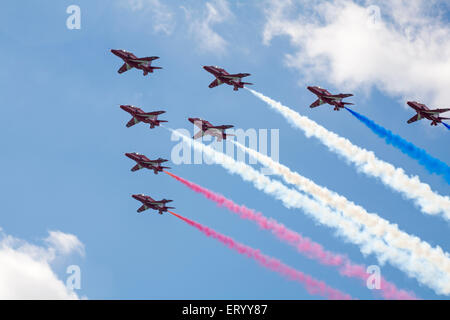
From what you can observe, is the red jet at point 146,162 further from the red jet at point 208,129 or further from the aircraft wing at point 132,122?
the red jet at point 208,129

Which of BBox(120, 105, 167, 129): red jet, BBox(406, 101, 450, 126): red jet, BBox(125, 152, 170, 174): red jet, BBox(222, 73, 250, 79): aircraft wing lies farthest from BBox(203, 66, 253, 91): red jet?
BBox(406, 101, 450, 126): red jet

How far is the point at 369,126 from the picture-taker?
168m

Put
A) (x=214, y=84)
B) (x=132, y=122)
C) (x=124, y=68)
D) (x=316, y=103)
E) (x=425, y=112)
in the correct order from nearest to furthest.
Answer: (x=425, y=112) < (x=316, y=103) < (x=214, y=84) < (x=124, y=68) < (x=132, y=122)

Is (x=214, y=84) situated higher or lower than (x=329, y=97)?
higher

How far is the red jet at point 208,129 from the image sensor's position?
567 feet

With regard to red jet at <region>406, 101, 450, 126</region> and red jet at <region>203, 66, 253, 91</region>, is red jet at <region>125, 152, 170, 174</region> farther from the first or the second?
red jet at <region>406, 101, 450, 126</region>

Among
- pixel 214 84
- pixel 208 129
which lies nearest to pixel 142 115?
pixel 208 129

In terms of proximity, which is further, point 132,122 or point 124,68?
point 132,122

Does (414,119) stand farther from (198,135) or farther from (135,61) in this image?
(135,61)

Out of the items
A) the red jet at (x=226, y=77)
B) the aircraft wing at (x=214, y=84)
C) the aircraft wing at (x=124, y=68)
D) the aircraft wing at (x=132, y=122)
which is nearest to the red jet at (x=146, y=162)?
the aircraft wing at (x=132, y=122)

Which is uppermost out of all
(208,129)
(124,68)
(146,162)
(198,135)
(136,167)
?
(124,68)

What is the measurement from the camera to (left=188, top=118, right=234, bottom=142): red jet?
173 metres

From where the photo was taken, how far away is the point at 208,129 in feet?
575
